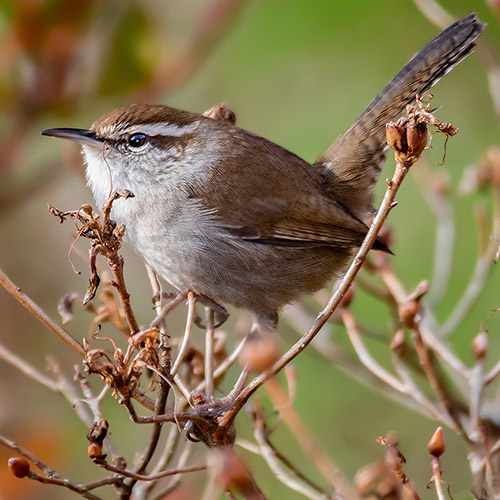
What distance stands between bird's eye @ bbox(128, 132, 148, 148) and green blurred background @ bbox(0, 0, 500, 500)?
195 mm

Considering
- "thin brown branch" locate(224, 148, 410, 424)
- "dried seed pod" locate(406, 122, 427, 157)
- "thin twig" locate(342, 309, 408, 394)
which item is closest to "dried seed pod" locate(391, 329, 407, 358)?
"thin twig" locate(342, 309, 408, 394)

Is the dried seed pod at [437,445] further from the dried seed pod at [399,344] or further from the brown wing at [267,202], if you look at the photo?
the brown wing at [267,202]

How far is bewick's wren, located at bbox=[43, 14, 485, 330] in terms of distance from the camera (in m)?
3.19

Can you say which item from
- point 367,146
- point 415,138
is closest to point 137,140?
point 367,146

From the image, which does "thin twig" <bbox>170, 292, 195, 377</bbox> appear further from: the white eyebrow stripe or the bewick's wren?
the white eyebrow stripe

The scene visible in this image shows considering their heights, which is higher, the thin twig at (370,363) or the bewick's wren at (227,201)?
the bewick's wren at (227,201)

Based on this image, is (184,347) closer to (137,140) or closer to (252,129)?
(137,140)

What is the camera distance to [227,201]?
3.33 m

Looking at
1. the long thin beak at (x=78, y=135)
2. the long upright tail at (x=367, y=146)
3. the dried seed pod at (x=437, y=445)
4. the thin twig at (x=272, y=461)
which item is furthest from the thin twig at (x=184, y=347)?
the long upright tail at (x=367, y=146)

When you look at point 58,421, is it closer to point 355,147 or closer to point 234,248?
point 234,248

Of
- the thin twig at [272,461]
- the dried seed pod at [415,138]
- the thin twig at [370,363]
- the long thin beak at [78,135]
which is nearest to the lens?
the dried seed pod at [415,138]

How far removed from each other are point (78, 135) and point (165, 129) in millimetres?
449

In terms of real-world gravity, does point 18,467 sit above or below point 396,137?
below

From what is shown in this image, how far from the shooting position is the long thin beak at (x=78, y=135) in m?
3.08
